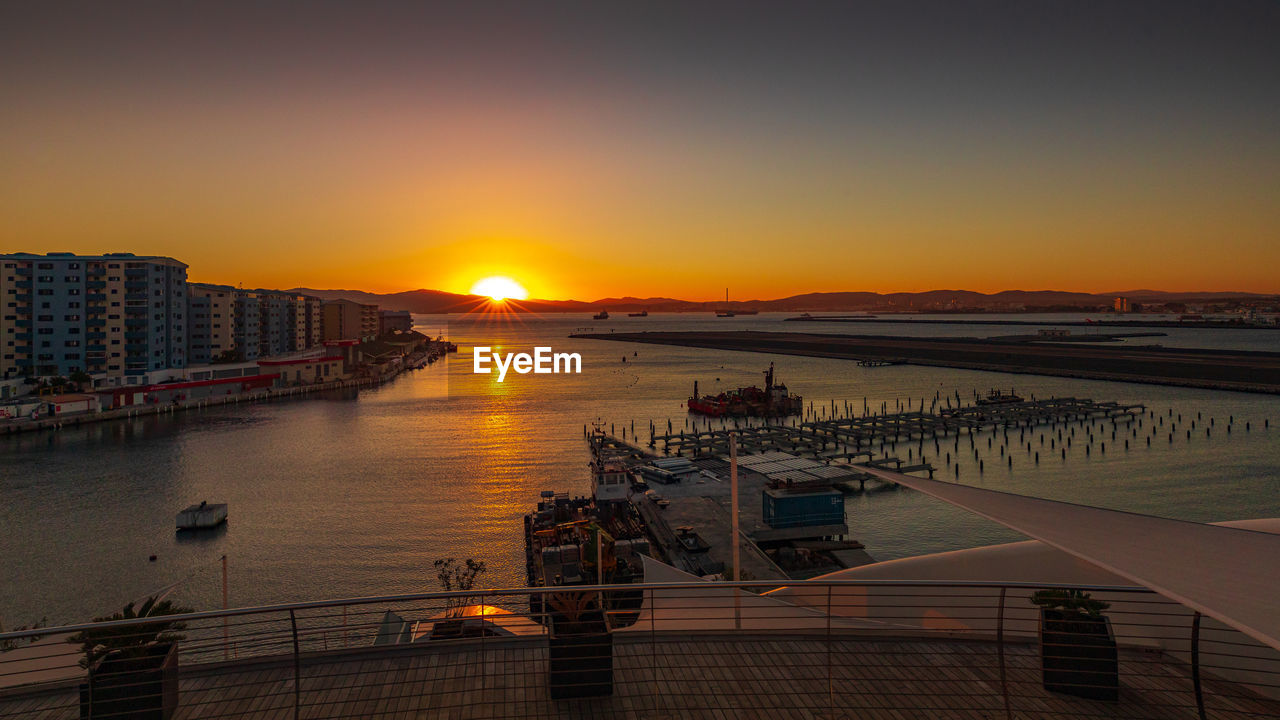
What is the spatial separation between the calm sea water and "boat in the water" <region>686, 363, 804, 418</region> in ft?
4.91

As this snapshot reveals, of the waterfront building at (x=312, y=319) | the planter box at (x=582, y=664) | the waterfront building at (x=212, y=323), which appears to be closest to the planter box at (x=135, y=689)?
the planter box at (x=582, y=664)

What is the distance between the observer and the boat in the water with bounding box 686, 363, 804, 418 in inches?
1490

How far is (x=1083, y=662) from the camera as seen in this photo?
11.4 ft

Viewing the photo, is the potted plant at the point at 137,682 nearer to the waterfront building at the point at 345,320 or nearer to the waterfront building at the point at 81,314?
the waterfront building at the point at 81,314

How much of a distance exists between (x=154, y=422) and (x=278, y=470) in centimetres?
1514

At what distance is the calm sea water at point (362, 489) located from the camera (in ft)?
48.5

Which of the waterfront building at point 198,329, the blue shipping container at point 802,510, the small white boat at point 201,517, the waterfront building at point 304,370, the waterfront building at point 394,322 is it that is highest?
the waterfront building at point 394,322

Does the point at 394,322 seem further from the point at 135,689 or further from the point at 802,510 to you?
the point at 135,689

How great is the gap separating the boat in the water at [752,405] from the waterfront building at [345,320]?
55.2 meters

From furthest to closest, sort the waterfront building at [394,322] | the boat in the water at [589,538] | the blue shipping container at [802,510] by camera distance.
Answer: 1. the waterfront building at [394,322]
2. the blue shipping container at [802,510]
3. the boat in the water at [589,538]

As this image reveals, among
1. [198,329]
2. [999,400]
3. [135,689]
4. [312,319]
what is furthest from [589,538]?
[312,319]

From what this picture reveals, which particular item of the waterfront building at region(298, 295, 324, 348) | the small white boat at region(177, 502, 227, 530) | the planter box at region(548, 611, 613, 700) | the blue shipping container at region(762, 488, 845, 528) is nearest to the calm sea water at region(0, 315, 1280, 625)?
the small white boat at region(177, 502, 227, 530)

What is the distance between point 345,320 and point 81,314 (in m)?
45.1

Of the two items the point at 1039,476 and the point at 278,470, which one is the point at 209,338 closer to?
the point at 278,470
